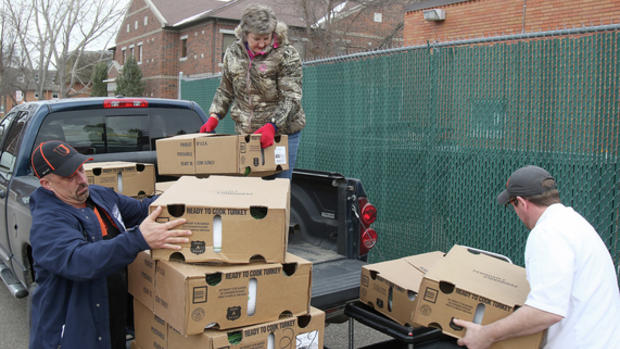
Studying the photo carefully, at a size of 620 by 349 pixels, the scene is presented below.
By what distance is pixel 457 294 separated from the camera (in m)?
2.65

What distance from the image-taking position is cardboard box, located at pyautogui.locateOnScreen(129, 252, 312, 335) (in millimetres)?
2322

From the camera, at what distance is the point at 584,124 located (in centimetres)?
452

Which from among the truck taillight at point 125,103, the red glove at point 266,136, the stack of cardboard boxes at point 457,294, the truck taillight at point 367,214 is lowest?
the stack of cardboard boxes at point 457,294

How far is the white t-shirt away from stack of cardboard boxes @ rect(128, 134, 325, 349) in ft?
3.43

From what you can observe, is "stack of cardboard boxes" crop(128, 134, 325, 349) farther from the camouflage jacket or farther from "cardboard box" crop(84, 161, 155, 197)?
the camouflage jacket

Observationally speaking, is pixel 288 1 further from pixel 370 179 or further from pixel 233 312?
pixel 233 312

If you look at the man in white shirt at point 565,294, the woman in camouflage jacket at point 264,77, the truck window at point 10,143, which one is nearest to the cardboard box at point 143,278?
the woman in camouflage jacket at point 264,77

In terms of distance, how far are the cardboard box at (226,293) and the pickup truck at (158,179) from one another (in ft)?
2.85

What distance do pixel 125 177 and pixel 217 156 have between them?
723mm

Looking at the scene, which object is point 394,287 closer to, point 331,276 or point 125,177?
point 331,276

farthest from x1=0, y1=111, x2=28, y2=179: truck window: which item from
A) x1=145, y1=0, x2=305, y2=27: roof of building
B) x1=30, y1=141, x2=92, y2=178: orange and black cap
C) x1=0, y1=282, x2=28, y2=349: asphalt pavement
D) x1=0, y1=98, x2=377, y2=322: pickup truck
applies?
x1=145, y1=0, x2=305, y2=27: roof of building

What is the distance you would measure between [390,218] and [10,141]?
390cm

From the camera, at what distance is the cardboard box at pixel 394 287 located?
3021mm

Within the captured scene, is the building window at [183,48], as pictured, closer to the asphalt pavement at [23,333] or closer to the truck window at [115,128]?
the asphalt pavement at [23,333]
